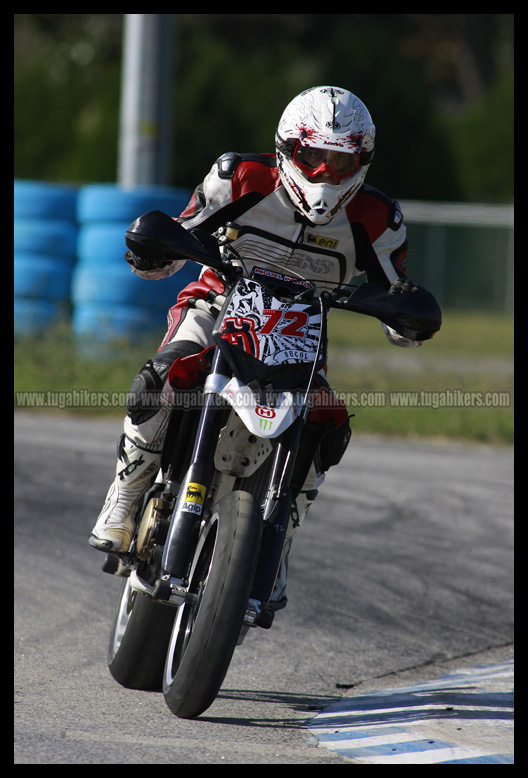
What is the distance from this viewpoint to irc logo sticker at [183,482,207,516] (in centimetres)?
335

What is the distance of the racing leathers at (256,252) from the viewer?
3.76 m

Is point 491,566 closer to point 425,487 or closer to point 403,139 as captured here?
point 425,487

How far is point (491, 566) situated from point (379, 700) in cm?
225

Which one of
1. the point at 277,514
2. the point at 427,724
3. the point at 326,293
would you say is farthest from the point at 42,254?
the point at 427,724

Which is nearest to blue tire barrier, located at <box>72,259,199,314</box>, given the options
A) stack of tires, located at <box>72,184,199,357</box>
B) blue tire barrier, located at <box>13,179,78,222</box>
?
stack of tires, located at <box>72,184,199,357</box>

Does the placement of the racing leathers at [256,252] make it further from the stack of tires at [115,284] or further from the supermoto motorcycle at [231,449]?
the stack of tires at [115,284]

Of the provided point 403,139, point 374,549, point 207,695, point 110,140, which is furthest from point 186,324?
point 403,139

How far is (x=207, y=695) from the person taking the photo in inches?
129

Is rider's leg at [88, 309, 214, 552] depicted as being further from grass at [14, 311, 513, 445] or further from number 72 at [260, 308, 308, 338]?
grass at [14, 311, 513, 445]

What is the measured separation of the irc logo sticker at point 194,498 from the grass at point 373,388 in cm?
634

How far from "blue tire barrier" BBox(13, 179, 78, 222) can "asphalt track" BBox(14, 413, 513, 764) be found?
13.5ft

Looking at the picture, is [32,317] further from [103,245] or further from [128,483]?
[128,483]

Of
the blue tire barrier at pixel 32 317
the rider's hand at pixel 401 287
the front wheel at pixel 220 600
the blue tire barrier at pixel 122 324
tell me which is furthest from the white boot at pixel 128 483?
the blue tire barrier at pixel 32 317

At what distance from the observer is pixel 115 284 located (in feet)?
36.9
